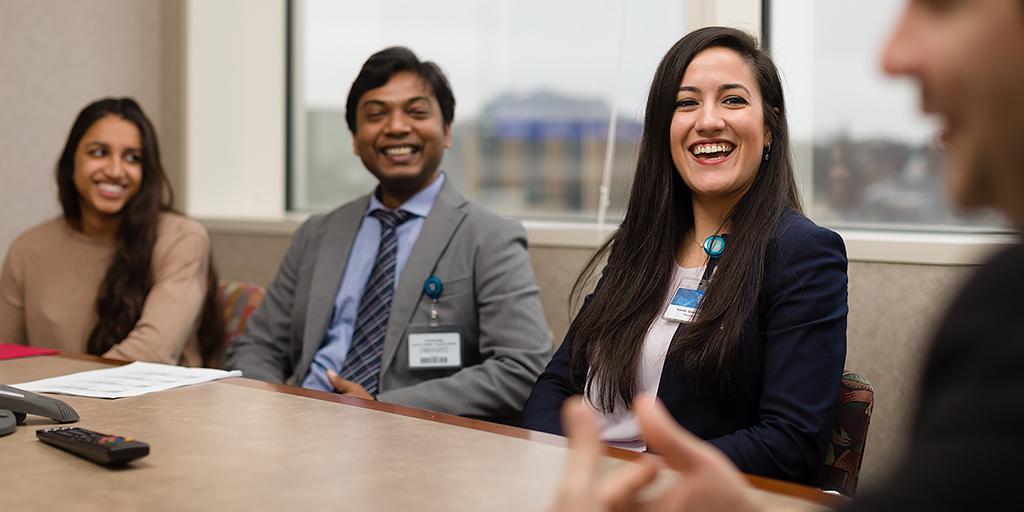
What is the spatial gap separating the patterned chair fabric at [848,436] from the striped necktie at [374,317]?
1.25 m

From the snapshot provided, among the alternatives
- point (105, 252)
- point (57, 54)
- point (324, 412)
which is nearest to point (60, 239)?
point (105, 252)

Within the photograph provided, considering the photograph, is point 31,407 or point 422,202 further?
point 422,202

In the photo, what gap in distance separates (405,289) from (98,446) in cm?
139

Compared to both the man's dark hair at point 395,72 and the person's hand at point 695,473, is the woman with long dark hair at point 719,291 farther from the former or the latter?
the person's hand at point 695,473

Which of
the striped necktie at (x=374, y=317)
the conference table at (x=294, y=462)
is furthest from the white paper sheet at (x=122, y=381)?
the striped necktie at (x=374, y=317)

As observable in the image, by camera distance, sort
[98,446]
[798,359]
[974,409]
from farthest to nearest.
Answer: [798,359] < [98,446] < [974,409]

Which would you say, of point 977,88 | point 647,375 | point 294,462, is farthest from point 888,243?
point 977,88

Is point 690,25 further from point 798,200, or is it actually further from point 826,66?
point 798,200

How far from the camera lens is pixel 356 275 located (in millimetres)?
2871

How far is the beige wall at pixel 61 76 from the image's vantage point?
4.02m

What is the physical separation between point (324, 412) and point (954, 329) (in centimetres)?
129

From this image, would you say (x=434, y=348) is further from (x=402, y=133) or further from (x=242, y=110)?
(x=242, y=110)

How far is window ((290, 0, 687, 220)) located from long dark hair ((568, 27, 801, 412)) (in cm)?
111

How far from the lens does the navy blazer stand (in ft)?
5.87
